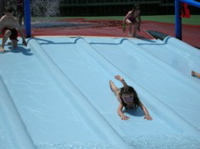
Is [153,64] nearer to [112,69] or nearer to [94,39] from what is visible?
[112,69]

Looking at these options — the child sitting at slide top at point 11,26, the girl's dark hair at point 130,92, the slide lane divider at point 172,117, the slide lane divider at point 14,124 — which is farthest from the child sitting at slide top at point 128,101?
the child sitting at slide top at point 11,26

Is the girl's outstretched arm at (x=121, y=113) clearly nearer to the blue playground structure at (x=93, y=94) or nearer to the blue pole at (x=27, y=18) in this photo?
the blue playground structure at (x=93, y=94)

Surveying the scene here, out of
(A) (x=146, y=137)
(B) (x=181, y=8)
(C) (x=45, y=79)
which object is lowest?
(A) (x=146, y=137)

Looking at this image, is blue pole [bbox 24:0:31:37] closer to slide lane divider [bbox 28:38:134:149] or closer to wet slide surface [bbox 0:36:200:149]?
wet slide surface [bbox 0:36:200:149]

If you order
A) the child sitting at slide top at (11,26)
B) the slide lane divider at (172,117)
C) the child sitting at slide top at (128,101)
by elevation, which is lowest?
the slide lane divider at (172,117)

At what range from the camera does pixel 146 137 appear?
9.71ft

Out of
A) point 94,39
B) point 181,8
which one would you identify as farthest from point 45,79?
point 181,8

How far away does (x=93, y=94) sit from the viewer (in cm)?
380

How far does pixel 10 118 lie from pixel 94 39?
2.89m

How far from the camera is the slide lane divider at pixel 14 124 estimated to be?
270cm

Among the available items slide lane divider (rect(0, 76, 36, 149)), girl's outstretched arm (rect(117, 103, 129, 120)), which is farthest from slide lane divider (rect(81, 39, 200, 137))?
slide lane divider (rect(0, 76, 36, 149))

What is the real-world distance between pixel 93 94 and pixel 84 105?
428 millimetres

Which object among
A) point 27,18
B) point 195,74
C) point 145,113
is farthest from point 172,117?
point 27,18

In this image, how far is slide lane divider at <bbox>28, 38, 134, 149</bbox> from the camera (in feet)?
9.32
